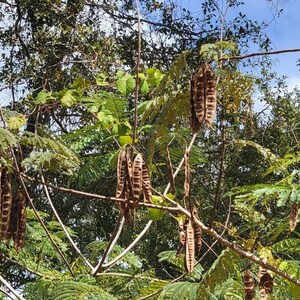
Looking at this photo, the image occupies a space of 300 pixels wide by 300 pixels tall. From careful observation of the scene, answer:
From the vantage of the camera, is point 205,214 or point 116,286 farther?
point 205,214

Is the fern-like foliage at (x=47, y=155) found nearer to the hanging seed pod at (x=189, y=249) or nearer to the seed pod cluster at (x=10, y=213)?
the seed pod cluster at (x=10, y=213)

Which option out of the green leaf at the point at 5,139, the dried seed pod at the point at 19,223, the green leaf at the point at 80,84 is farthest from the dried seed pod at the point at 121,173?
the green leaf at the point at 80,84

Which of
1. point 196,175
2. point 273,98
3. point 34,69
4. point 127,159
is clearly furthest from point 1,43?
point 127,159

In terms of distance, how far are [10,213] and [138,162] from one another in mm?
509

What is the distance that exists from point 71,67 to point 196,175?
185 centimetres

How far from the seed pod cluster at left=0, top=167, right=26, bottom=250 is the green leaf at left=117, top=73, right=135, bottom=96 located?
75 cm

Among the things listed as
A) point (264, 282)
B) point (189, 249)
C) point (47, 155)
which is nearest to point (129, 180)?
point (189, 249)

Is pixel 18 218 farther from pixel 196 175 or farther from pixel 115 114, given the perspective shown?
pixel 196 175

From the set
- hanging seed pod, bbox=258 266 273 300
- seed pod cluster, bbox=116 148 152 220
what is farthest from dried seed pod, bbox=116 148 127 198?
hanging seed pod, bbox=258 266 273 300

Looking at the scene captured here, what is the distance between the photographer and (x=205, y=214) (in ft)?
25.9

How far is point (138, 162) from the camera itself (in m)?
2.01

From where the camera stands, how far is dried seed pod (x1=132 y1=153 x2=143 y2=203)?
6.43 feet

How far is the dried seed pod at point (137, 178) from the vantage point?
1.96 meters

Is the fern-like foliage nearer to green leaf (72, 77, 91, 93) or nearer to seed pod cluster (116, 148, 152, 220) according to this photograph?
seed pod cluster (116, 148, 152, 220)
